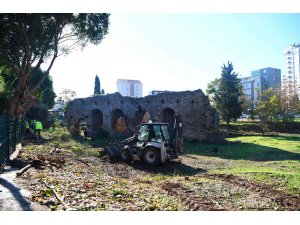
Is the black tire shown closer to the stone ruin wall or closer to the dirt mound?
the dirt mound

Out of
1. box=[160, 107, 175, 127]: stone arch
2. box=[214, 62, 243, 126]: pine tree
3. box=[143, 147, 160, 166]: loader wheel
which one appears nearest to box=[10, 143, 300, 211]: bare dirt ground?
box=[143, 147, 160, 166]: loader wheel

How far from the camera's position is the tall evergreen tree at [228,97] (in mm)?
26062

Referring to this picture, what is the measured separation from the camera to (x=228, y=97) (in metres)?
26.5

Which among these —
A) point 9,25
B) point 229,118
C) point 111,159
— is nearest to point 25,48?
point 9,25

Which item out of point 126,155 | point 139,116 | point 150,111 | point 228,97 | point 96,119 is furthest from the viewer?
point 228,97

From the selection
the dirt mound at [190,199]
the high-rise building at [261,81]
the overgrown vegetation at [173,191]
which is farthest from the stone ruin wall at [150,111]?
the dirt mound at [190,199]

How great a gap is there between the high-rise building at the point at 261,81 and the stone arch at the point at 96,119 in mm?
13890

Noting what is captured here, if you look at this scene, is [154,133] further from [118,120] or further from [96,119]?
[96,119]

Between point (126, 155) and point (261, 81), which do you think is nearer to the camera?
point (126, 155)

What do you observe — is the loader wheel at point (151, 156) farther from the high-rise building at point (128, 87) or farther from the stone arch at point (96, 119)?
the high-rise building at point (128, 87)

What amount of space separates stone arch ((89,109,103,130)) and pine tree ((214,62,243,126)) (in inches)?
415

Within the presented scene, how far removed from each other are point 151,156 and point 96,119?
14.7 m

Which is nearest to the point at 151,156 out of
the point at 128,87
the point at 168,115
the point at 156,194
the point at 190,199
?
the point at 156,194
